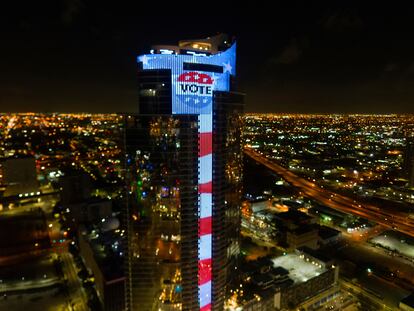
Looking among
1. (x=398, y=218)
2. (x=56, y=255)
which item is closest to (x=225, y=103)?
(x=56, y=255)

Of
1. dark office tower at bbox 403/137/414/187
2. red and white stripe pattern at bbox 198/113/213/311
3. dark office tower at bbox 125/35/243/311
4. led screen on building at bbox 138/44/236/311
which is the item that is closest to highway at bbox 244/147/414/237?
dark office tower at bbox 403/137/414/187

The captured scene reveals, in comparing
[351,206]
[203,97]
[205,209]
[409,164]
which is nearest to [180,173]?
[205,209]

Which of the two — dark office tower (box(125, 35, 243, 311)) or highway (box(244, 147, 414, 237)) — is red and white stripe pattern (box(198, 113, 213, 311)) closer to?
dark office tower (box(125, 35, 243, 311))

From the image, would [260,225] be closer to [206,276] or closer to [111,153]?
[206,276]

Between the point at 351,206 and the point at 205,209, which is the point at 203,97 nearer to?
the point at 205,209

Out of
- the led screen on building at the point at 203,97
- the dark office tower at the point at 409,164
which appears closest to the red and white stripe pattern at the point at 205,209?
the led screen on building at the point at 203,97

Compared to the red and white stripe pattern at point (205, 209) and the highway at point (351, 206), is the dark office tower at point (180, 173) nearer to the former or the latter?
the red and white stripe pattern at point (205, 209)

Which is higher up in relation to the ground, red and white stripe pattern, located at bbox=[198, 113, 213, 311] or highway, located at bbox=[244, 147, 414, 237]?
red and white stripe pattern, located at bbox=[198, 113, 213, 311]
